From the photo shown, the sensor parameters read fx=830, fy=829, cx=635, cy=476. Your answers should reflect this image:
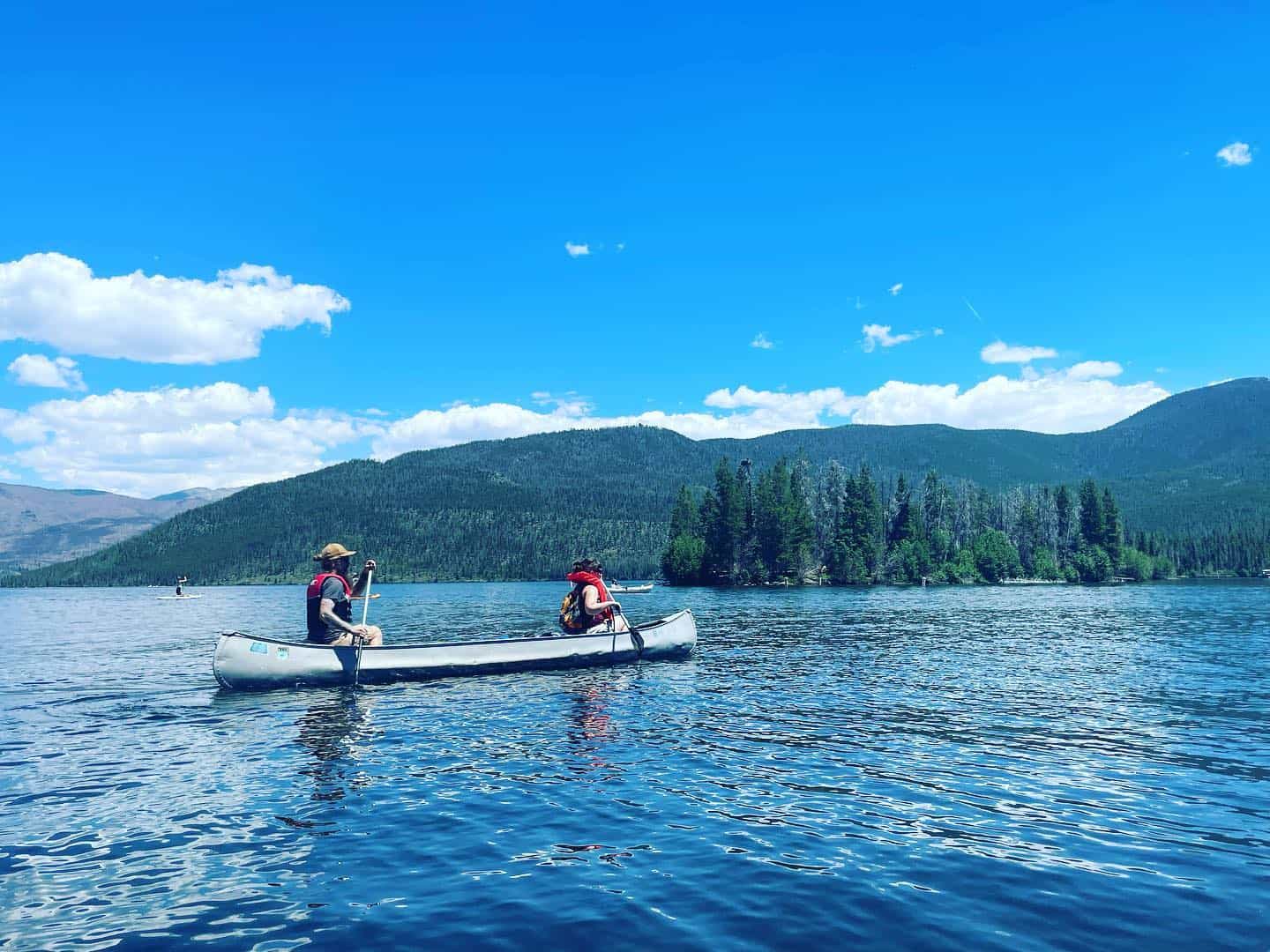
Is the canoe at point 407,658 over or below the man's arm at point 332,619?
below

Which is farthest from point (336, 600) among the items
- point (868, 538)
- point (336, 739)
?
point (868, 538)

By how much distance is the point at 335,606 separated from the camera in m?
29.3

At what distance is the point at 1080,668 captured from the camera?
110 feet

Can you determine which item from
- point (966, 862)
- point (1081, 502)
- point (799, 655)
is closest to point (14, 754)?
point (966, 862)

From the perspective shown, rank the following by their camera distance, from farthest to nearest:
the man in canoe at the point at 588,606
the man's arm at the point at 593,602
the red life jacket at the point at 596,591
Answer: the red life jacket at the point at 596,591, the man in canoe at the point at 588,606, the man's arm at the point at 593,602

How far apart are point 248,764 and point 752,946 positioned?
13155mm

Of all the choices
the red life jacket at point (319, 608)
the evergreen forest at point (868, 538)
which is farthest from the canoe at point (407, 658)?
the evergreen forest at point (868, 538)

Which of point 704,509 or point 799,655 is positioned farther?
point 704,509

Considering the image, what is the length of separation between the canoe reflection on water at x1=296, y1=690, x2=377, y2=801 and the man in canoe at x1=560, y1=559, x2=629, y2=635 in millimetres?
10257

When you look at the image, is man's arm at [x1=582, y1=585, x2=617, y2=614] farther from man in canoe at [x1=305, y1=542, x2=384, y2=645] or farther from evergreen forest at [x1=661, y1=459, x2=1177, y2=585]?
evergreen forest at [x1=661, y1=459, x2=1177, y2=585]

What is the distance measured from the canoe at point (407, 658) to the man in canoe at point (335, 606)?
790 mm

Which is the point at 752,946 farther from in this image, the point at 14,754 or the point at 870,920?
the point at 14,754

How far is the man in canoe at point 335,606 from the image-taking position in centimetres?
2878

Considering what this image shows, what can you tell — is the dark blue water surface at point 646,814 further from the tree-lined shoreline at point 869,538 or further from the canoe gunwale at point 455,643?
the tree-lined shoreline at point 869,538
